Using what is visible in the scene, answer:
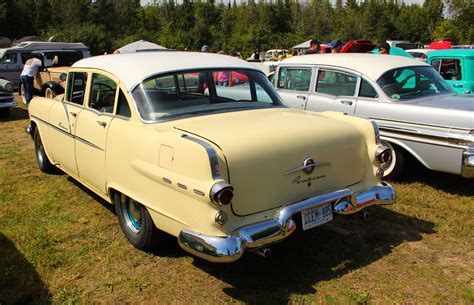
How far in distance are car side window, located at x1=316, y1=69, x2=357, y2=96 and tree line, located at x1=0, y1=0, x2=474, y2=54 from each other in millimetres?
38103

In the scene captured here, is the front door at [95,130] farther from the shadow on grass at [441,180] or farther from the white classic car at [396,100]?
the shadow on grass at [441,180]

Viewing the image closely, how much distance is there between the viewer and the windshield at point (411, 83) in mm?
5981

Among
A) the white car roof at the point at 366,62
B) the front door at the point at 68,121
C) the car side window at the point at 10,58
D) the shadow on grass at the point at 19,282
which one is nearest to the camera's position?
the shadow on grass at the point at 19,282

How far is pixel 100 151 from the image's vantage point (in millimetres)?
4148

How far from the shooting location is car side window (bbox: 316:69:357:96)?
6355 mm

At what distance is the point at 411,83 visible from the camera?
6.23 m

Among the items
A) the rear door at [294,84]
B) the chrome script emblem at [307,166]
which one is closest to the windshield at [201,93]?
the chrome script emblem at [307,166]

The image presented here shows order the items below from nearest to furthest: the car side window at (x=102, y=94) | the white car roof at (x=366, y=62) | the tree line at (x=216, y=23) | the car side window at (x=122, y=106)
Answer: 1. the car side window at (x=122, y=106)
2. the car side window at (x=102, y=94)
3. the white car roof at (x=366, y=62)
4. the tree line at (x=216, y=23)

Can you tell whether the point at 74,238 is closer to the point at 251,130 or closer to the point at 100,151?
the point at 100,151

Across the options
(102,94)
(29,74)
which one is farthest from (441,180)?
(29,74)

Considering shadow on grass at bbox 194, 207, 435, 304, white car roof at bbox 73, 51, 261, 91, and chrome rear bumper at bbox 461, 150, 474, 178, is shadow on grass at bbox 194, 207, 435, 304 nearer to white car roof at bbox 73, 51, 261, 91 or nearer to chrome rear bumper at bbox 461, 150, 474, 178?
chrome rear bumper at bbox 461, 150, 474, 178

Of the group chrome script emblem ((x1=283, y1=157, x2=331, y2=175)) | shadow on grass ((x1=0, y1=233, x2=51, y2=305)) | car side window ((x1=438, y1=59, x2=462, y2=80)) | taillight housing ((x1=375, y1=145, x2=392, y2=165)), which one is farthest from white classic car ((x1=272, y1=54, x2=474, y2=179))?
shadow on grass ((x1=0, y1=233, x2=51, y2=305))

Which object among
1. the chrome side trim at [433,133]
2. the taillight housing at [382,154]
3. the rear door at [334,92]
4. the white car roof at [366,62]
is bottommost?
the chrome side trim at [433,133]

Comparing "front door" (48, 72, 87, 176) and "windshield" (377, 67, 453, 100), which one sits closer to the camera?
"front door" (48, 72, 87, 176)
